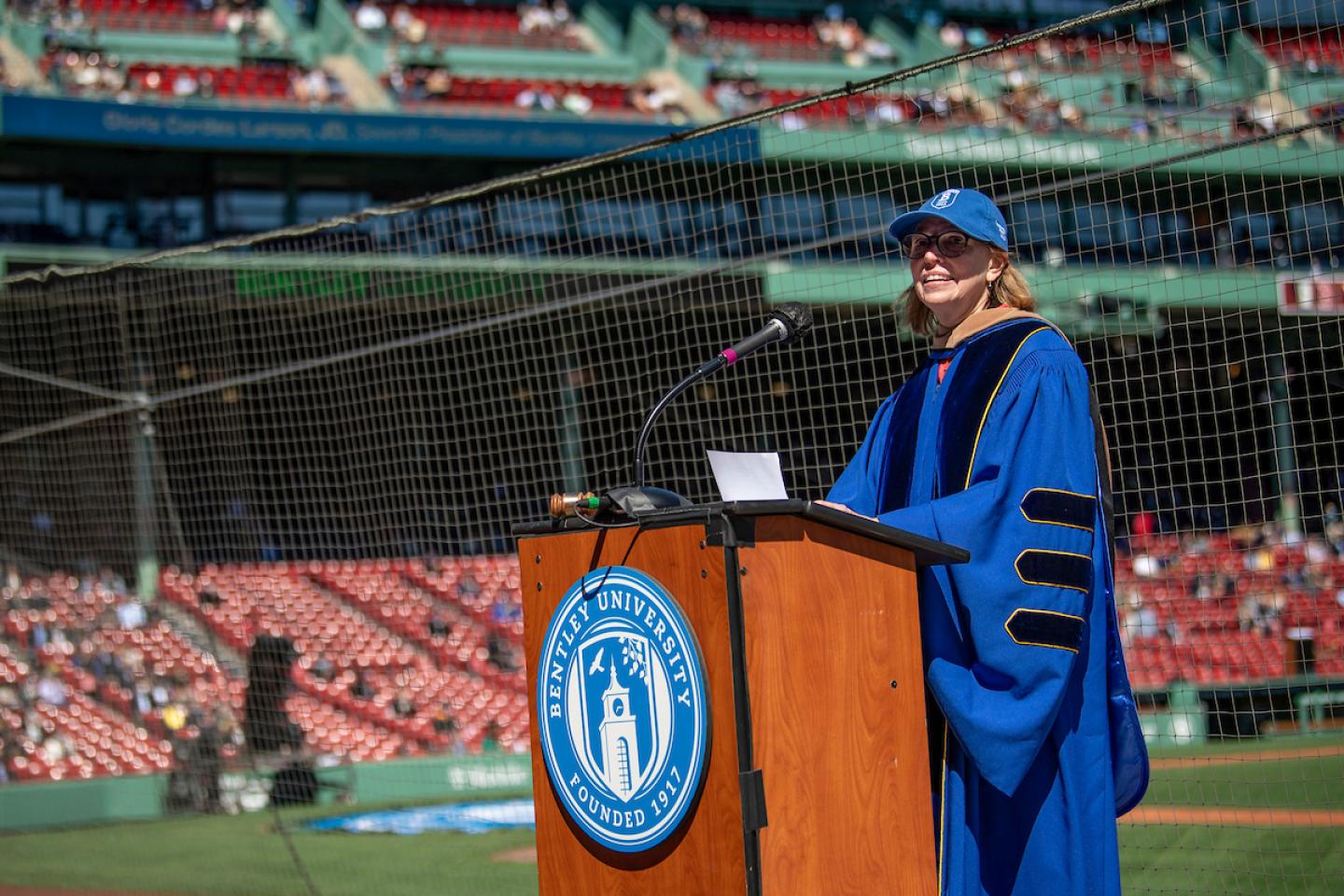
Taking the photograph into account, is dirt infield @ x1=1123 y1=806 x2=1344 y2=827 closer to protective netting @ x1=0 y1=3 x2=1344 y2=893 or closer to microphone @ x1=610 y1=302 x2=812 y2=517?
protective netting @ x1=0 y1=3 x2=1344 y2=893

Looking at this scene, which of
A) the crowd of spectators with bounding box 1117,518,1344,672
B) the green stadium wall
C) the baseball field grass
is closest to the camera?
the baseball field grass

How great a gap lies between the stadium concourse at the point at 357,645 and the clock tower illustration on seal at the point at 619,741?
1098 centimetres

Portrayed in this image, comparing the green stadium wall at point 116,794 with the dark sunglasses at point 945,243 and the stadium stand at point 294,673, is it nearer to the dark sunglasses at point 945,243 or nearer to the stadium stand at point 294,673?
the stadium stand at point 294,673

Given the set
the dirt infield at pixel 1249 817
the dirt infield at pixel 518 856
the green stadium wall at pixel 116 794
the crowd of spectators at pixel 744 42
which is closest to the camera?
the dirt infield at pixel 1249 817

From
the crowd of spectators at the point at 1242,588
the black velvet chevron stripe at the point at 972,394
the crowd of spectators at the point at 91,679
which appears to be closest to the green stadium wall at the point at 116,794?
the crowd of spectators at the point at 91,679

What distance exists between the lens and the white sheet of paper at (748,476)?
2348mm

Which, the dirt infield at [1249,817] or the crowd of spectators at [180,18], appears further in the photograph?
the crowd of spectators at [180,18]

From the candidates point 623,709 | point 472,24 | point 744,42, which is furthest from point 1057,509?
point 744,42

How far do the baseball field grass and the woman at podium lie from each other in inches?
151

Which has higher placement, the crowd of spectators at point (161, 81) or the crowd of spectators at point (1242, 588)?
the crowd of spectators at point (161, 81)

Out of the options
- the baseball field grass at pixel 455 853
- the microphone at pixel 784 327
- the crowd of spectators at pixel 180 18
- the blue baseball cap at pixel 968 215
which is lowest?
the baseball field grass at pixel 455 853

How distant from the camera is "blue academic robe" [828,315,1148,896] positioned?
2518 millimetres

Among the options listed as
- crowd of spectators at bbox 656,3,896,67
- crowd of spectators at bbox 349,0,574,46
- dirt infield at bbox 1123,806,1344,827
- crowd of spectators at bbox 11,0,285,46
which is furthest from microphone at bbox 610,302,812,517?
crowd of spectators at bbox 656,3,896,67

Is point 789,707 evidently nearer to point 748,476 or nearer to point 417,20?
point 748,476
